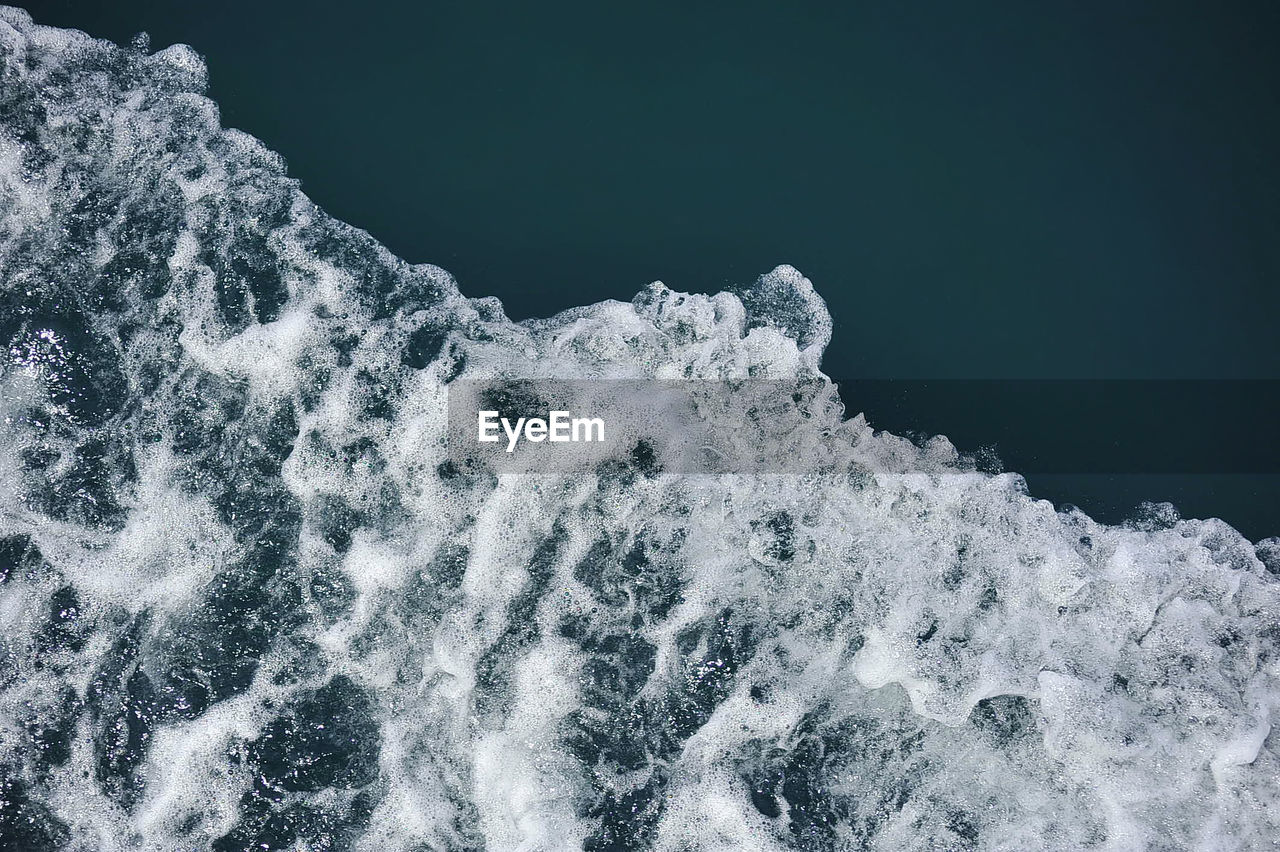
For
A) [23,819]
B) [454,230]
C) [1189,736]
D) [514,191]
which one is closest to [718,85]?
[514,191]

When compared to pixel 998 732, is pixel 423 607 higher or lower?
higher

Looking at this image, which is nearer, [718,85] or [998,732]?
[998,732]

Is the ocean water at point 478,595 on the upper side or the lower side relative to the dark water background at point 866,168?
lower

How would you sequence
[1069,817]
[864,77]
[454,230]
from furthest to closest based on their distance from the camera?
1. [864,77]
2. [454,230]
3. [1069,817]

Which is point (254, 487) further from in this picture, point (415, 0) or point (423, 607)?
point (415, 0)

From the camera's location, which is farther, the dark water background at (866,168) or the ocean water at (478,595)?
the dark water background at (866,168)
